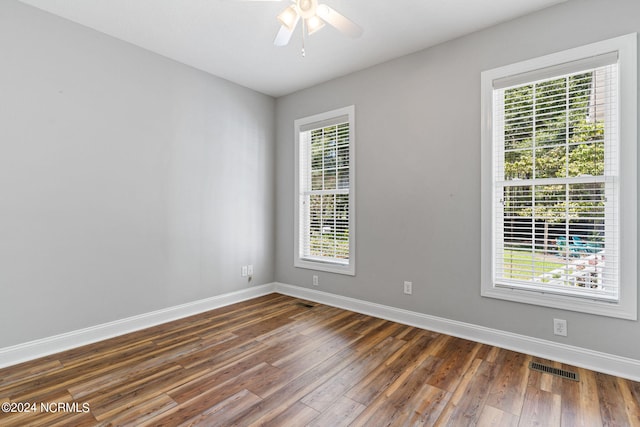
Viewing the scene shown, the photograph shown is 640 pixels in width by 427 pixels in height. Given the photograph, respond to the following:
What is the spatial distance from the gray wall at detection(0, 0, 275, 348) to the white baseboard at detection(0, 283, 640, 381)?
80 mm

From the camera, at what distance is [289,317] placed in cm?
338

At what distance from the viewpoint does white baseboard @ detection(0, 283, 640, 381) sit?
2246 mm

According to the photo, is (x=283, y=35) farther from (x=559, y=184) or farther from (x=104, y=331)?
(x=104, y=331)

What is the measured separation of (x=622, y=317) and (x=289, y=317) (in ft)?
9.17

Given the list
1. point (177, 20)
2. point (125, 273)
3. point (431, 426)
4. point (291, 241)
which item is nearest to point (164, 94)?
point (177, 20)

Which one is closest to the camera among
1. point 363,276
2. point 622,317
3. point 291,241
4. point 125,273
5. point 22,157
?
point 622,317

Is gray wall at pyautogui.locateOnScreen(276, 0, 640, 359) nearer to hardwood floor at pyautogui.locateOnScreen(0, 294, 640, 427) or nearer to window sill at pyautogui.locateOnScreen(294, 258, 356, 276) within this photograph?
window sill at pyautogui.locateOnScreen(294, 258, 356, 276)

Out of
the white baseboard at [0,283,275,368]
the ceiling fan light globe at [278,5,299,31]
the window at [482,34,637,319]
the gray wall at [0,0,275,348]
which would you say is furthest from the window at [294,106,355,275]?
the ceiling fan light globe at [278,5,299,31]

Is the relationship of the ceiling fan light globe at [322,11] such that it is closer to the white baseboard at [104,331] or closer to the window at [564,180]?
the window at [564,180]

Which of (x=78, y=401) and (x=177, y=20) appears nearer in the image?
(x=78, y=401)

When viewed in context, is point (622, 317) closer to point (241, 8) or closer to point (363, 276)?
point (363, 276)

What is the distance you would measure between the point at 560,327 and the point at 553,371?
35 centimetres

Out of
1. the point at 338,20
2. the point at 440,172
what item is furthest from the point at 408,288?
the point at 338,20

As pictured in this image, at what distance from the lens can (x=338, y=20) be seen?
200 cm
